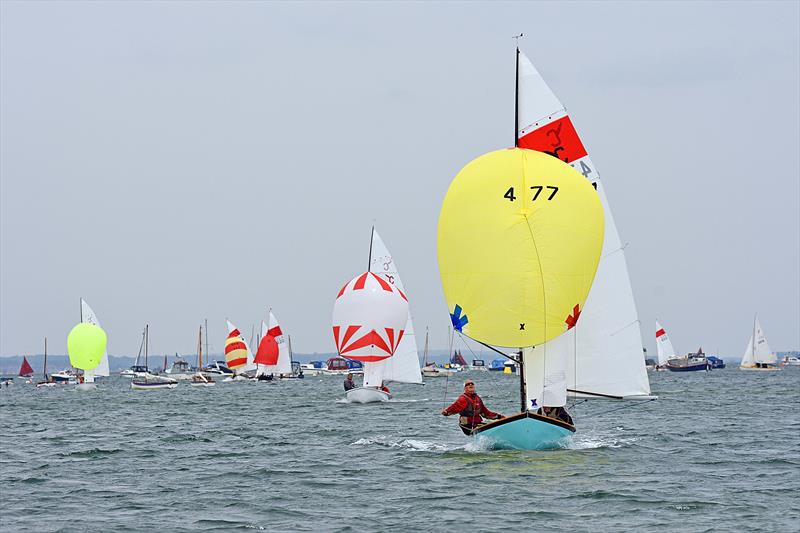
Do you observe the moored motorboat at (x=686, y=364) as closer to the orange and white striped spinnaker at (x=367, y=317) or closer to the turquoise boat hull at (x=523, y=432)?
the orange and white striped spinnaker at (x=367, y=317)

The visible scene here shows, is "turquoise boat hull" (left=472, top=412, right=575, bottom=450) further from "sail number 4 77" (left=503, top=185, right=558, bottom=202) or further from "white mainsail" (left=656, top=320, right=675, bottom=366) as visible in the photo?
"white mainsail" (left=656, top=320, right=675, bottom=366)

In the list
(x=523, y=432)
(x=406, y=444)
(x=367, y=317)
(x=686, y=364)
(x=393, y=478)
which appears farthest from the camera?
(x=686, y=364)

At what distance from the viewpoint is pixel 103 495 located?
20.2 meters

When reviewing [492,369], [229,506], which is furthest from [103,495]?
[492,369]

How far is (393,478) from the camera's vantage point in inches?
866

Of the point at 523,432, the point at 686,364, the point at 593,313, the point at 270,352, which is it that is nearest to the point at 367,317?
the point at 593,313

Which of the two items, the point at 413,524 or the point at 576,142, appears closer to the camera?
the point at 413,524

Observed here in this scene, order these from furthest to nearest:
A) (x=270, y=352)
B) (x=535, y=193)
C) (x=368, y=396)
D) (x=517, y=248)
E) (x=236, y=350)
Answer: (x=236, y=350), (x=270, y=352), (x=368, y=396), (x=535, y=193), (x=517, y=248)

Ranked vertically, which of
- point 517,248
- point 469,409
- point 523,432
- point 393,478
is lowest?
point 393,478

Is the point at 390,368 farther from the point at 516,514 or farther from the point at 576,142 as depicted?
the point at 516,514

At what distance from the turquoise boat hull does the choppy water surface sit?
0.31m

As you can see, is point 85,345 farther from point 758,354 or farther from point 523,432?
point 758,354

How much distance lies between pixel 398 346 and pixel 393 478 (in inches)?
1367

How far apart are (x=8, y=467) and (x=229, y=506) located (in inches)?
339
